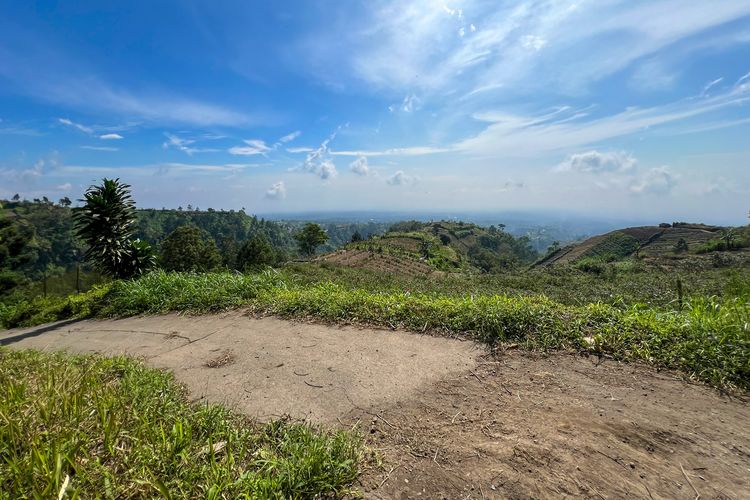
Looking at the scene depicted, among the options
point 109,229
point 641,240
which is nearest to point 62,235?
point 109,229

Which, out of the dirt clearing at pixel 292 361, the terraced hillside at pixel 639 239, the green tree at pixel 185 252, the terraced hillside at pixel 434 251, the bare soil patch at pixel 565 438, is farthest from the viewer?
the terraced hillside at pixel 639 239

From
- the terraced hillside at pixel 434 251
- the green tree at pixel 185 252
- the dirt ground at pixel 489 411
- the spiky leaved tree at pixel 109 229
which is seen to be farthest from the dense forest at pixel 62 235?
the terraced hillside at pixel 434 251

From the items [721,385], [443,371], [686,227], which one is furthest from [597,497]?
[686,227]

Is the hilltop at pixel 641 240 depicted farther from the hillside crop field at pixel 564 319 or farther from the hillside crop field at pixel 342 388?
the hillside crop field at pixel 342 388

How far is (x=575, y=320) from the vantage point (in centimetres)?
386

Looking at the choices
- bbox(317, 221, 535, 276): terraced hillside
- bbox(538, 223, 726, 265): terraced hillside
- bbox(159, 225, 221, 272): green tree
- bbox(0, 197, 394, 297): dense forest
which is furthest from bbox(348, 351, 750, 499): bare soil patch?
bbox(538, 223, 726, 265): terraced hillside

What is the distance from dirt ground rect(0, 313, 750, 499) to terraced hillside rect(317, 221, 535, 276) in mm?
32212

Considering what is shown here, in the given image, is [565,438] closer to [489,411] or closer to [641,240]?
[489,411]

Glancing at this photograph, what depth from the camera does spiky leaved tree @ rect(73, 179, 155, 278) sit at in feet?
Result: 27.7

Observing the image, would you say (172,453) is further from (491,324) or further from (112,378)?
(491,324)

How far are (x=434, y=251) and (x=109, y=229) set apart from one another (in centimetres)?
5591

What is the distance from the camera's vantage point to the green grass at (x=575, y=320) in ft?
9.80

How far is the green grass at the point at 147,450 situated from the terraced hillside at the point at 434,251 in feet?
110

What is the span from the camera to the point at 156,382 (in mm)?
3143
